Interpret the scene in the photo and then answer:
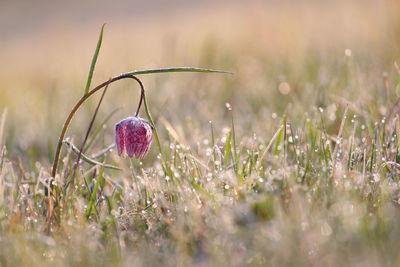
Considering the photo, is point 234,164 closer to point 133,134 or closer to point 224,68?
point 133,134

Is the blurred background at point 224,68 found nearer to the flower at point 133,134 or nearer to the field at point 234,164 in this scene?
the field at point 234,164

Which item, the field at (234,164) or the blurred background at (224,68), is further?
the blurred background at (224,68)

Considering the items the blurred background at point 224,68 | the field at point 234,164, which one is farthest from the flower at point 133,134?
the blurred background at point 224,68

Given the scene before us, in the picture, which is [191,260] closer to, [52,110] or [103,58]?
[52,110]

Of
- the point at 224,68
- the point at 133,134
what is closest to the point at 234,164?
the point at 133,134

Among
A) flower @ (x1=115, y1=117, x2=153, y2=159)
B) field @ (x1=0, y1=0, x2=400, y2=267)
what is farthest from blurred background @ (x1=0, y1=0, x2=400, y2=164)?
flower @ (x1=115, y1=117, x2=153, y2=159)

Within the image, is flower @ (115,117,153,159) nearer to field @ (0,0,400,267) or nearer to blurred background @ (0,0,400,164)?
field @ (0,0,400,267)

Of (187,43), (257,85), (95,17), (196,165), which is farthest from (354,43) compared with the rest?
(95,17)
